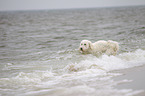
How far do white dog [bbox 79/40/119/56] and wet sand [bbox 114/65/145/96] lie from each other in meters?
2.15

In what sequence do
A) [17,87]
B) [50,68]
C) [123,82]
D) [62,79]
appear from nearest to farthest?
[123,82]
[17,87]
[62,79]
[50,68]

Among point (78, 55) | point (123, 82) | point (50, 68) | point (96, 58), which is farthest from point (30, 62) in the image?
point (123, 82)

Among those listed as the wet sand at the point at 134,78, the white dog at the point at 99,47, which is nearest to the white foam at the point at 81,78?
the wet sand at the point at 134,78

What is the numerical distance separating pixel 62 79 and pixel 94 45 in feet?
11.7

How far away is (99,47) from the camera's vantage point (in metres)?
9.48

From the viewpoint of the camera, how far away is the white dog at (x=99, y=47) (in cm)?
918

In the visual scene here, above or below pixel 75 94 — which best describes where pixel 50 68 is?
above

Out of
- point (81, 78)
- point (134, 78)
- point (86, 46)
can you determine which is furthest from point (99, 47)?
point (134, 78)

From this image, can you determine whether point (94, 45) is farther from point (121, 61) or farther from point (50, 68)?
point (50, 68)

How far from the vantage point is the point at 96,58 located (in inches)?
347

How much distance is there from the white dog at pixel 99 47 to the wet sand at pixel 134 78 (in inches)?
84.8

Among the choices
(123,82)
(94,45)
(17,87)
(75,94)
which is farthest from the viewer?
(94,45)

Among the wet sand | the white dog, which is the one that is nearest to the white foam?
the wet sand

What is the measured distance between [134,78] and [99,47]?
377 cm
